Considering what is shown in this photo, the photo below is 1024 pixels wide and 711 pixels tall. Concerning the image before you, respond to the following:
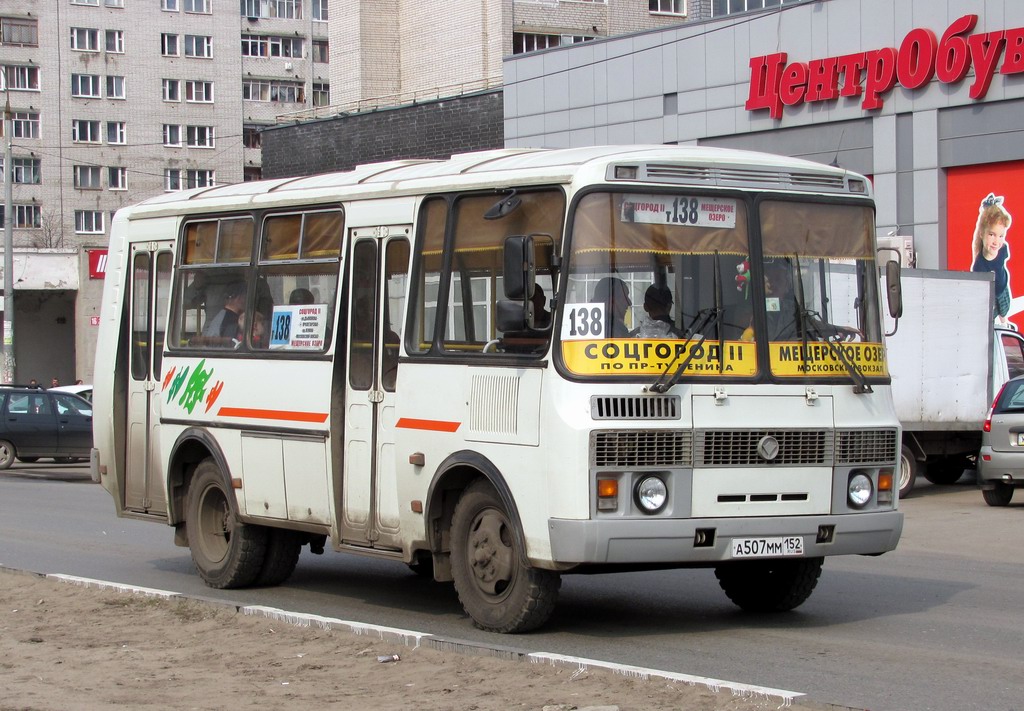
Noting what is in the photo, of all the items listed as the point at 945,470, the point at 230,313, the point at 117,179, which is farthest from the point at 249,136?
the point at 230,313

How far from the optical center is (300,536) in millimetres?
11969

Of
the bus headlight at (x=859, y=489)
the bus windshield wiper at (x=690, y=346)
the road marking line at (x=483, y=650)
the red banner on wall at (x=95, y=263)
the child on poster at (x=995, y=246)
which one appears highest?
the red banner on wall at (x=95, y=263)

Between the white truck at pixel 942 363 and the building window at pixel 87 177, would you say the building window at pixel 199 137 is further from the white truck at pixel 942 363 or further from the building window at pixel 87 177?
the white truck at pixel 942 363

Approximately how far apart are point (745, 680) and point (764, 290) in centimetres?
248

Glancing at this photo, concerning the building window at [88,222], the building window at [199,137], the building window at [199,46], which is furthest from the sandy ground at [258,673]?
the building window at [199,46]

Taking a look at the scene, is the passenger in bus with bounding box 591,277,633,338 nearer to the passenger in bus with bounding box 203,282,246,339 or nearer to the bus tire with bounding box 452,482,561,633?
the bus tire with bounding box 452,482,561,633

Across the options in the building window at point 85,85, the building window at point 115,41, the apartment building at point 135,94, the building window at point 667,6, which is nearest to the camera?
the building window at point 667,6

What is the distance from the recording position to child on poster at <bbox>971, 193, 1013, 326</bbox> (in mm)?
30812

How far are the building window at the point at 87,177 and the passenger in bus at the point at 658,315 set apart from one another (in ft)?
263

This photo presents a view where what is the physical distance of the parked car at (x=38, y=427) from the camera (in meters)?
29.8

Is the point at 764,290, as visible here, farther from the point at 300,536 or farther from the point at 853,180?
the point at 300,536

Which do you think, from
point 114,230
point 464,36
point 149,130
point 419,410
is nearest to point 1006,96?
point 114,230

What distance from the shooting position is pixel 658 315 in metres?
8.97

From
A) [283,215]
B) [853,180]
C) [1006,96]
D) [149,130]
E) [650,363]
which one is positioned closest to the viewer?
[650,363]
